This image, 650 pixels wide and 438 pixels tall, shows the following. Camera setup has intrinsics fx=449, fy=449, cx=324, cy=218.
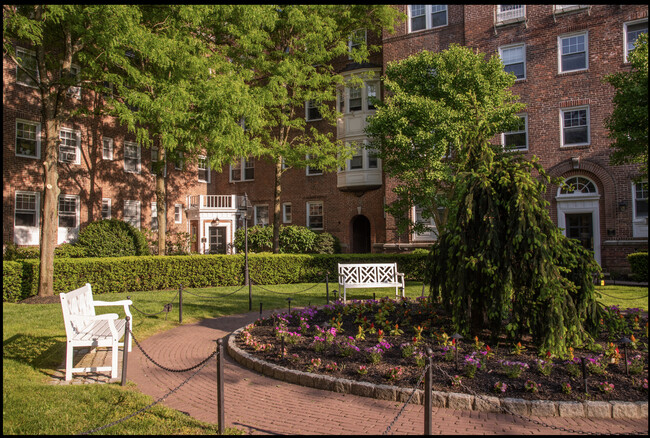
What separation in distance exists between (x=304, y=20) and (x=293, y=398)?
16927 mm

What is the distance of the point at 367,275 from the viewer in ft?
40.5

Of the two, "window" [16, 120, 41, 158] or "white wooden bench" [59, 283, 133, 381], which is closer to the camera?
"white wooden bench" [59, 283, 133, 381]

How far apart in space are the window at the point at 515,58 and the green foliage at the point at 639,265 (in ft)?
29.6

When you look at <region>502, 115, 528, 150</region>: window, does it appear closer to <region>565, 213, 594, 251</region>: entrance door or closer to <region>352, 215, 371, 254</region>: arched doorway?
<region>565, 213, 594, 251</region>: entrance door

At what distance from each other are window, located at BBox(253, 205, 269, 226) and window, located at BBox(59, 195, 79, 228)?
1021 centimetres

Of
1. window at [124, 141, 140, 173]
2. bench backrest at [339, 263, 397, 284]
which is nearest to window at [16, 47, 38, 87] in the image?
window at [124, 141, 140, 173]

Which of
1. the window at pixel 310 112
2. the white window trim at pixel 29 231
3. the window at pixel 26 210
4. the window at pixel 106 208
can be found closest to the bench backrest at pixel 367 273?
the white window trim at pixel 29 231

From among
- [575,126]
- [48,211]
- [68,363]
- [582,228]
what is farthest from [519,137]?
[68,363]

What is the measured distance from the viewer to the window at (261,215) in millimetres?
28325

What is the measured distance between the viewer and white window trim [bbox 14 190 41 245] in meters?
19.6

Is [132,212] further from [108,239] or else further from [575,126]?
[575,126]

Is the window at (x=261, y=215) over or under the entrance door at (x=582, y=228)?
over

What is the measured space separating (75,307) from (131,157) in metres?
19.8

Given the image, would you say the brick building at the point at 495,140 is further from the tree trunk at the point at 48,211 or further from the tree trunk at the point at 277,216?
the tree trunk at the point at 48,211
